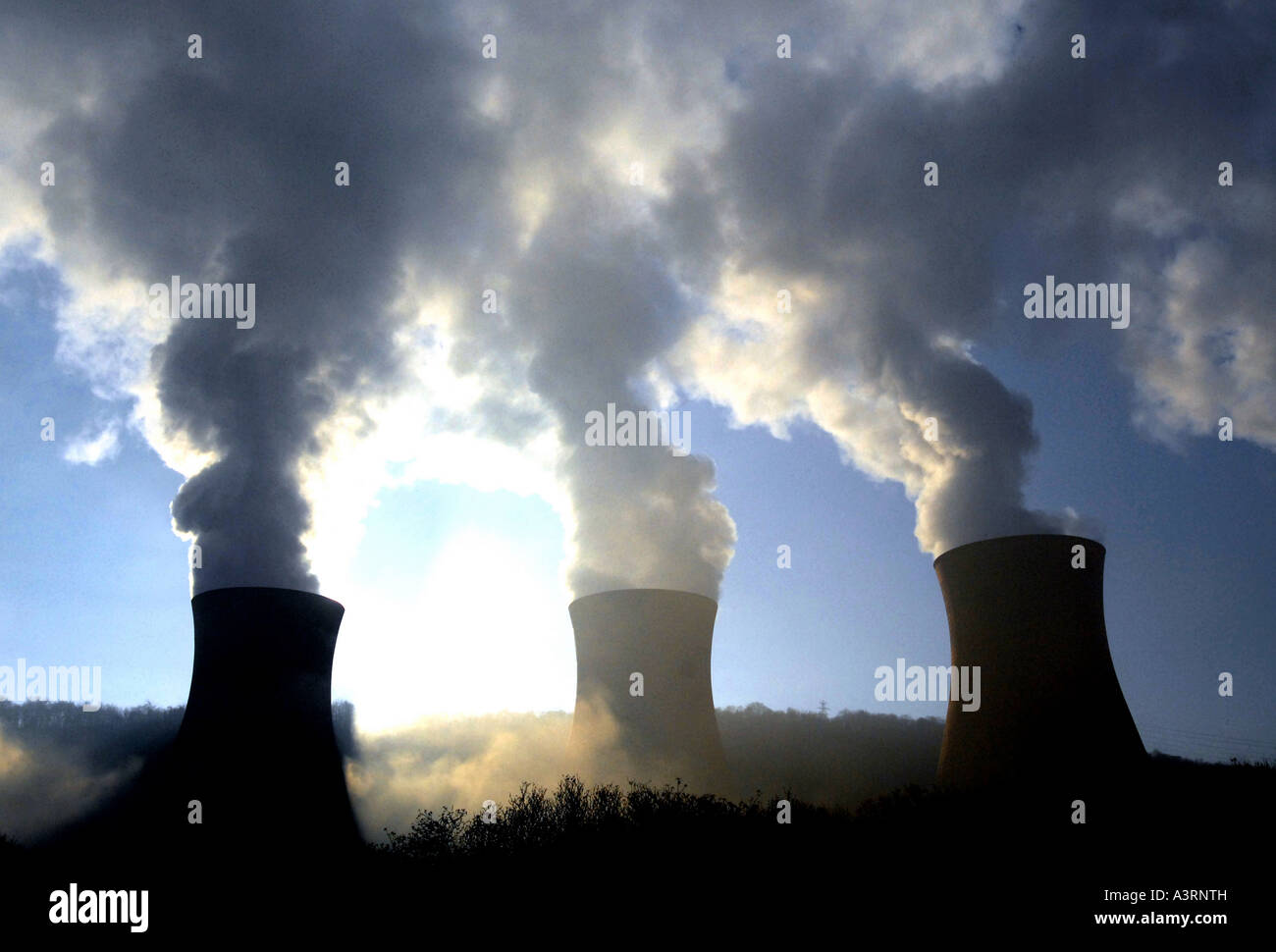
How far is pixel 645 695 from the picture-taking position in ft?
49.5

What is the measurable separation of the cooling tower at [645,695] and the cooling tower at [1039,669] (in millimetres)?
4555

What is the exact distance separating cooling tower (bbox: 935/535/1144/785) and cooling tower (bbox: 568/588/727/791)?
14.9ft

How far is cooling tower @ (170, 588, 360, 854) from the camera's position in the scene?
40.1 feet

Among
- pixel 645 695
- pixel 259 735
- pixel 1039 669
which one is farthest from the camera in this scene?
pixel 645 695

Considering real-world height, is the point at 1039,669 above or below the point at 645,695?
above

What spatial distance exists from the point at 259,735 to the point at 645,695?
252 inches
